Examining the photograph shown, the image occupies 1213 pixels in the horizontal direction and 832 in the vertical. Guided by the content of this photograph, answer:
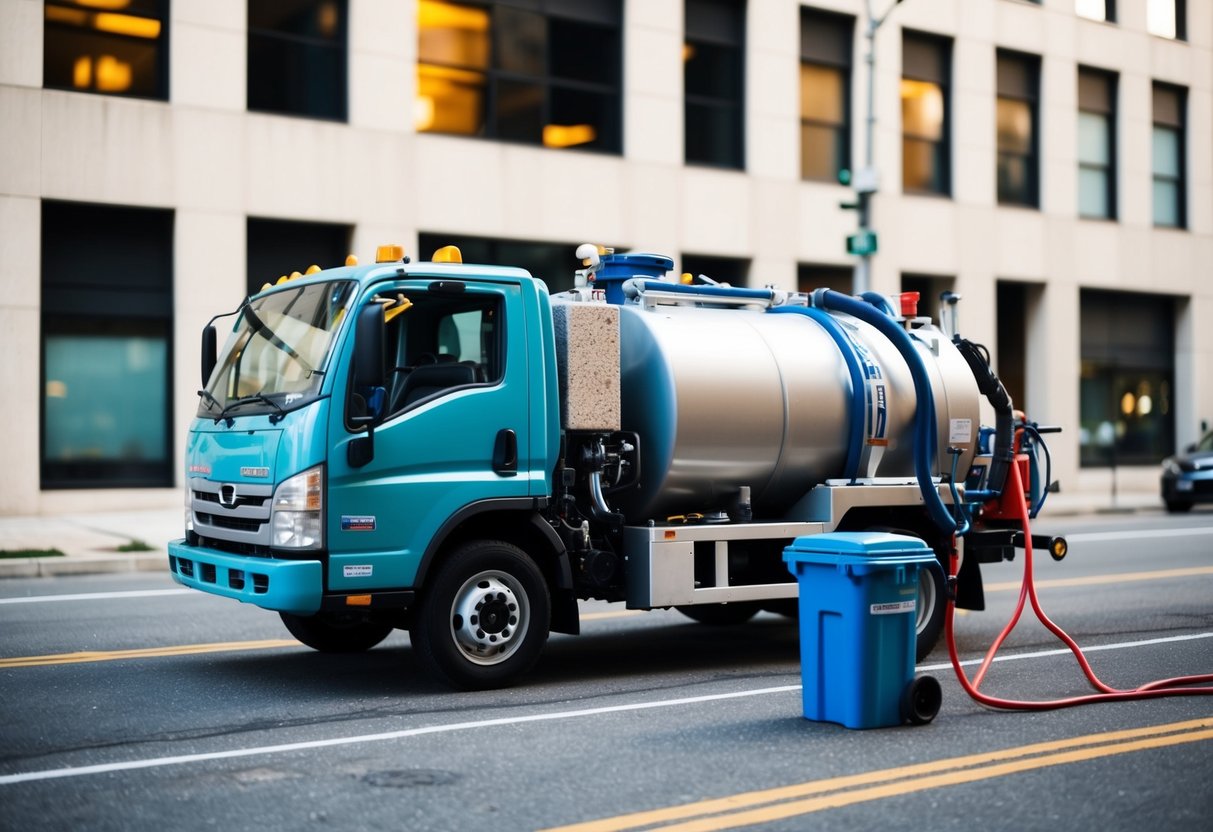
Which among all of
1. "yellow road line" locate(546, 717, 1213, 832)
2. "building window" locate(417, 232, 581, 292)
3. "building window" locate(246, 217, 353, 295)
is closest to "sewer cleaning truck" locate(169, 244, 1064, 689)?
"yellow road line" locate(546, 717, 1213, 832)

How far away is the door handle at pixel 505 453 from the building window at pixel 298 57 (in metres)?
15.3

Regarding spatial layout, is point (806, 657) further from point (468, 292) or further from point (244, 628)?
point (244, 628)

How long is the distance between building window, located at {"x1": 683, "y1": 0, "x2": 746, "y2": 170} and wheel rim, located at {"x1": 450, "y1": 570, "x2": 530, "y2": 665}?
63.4 ft

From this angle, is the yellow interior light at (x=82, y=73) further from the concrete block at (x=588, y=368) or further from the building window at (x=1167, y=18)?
the building window at (x=1167, y=18)

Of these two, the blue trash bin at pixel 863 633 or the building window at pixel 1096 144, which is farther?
the building window at pixel 1096 144

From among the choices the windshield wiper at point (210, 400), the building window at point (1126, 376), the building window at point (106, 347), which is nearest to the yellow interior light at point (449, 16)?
the building window at point (106, 347)

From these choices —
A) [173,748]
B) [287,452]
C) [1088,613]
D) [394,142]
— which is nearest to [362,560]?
[287,452]

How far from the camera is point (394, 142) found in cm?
2344

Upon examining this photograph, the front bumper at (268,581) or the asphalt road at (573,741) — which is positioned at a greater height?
the front bumper at (268,581)

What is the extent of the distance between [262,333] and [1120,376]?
2866 cm

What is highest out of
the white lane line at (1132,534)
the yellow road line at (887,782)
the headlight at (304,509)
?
the headlight at (304,509)

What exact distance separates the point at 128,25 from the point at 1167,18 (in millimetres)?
24898

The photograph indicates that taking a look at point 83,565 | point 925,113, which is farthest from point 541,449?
point 925,113

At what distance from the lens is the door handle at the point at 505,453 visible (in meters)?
8.70
